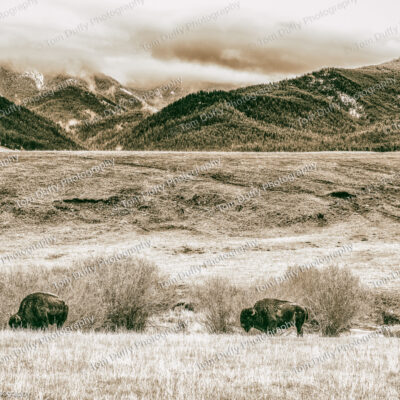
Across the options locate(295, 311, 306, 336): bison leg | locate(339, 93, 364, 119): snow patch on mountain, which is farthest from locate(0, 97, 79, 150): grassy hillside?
locate(295, 311, 306, 336): bison leg

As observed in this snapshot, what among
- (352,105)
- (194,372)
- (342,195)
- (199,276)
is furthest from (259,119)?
(194,372)

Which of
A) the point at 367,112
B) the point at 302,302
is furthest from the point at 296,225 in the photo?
the point at 367,112

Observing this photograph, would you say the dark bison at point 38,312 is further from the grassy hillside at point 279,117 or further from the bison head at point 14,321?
the grassy hillside at point 279,117

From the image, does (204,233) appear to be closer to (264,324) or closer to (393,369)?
(264,324)

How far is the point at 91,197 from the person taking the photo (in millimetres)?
27156

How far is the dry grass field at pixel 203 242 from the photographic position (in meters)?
7.06

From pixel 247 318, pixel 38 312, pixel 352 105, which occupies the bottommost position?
pixel 247 318

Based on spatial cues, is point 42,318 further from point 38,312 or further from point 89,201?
point 89,201

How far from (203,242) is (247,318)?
1069 cm

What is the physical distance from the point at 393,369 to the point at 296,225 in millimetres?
17240

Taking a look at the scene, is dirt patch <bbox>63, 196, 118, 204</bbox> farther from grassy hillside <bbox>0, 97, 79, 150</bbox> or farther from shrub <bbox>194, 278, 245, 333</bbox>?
grassy hillside <bbox>0, 97, 79, 150</bbox>

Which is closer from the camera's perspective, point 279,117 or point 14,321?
point 14,321

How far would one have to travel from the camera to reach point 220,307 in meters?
13.2

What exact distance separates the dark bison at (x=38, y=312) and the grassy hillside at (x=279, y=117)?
85999 mm
